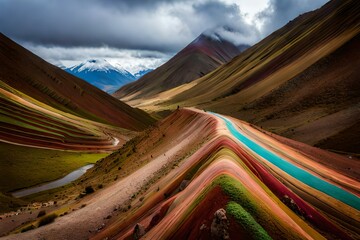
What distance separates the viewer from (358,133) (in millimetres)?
48188

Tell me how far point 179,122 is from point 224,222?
1450 inches

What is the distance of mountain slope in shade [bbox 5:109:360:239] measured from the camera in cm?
1306

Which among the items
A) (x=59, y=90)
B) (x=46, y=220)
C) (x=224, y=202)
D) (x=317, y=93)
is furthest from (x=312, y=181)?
(x=59, y=90)

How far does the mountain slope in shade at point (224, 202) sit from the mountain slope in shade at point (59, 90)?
374 feet

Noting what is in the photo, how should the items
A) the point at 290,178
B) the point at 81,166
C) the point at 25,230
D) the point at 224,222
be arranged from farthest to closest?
1. the point at 81,166
2. the point at 25,230
3. the point at 290,178
4. the point at 224,222

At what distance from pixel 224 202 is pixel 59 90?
154054 millimetres

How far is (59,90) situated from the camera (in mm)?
153000

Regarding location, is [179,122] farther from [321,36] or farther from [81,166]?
[321,36]

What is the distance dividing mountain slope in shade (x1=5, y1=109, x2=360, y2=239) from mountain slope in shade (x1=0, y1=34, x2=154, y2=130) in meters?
114

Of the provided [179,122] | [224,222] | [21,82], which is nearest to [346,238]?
[224,222]

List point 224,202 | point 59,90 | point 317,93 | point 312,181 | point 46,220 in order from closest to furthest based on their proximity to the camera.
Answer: point 224,202 < point 312,181 < point 46,220 < point 317,93 < point 59,90

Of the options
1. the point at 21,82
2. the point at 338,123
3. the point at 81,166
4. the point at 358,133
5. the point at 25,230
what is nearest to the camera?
the point at 25,230

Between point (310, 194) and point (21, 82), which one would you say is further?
point (21, 82)

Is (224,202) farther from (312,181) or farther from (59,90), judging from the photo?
(59,90)
